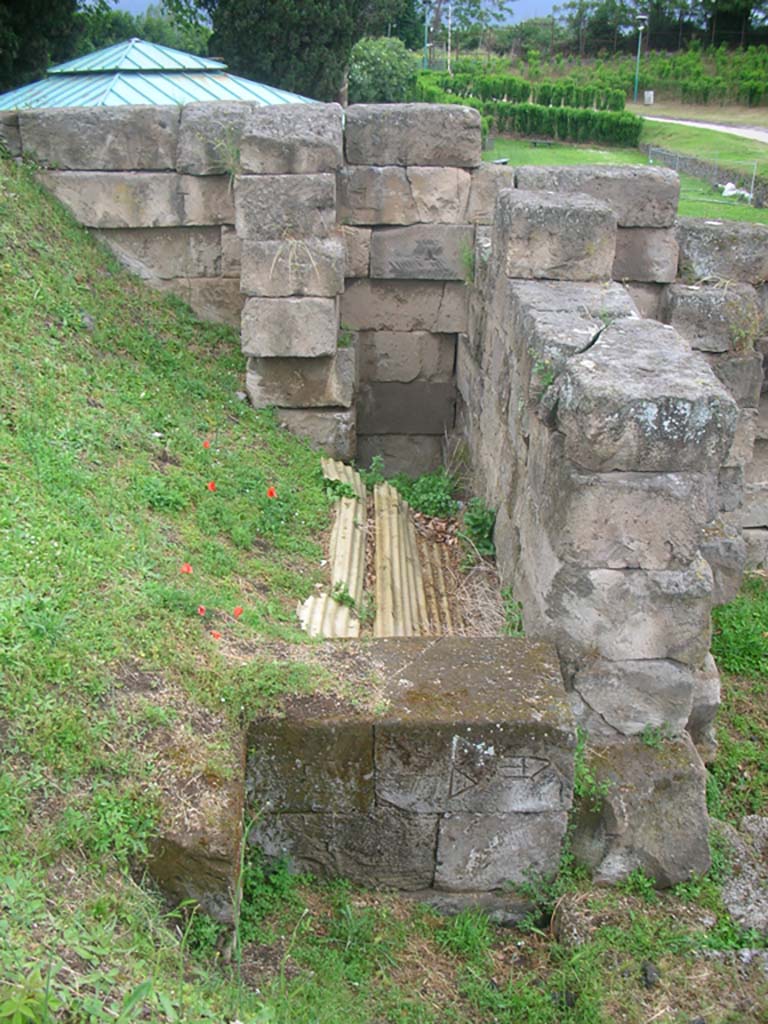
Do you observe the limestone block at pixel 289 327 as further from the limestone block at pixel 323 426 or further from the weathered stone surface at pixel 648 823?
the weathered stone surface at pixel 648 823

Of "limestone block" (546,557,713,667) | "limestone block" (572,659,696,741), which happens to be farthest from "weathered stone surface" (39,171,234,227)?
"limestone block" (572,659,696,741)

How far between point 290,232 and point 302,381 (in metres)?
1.09

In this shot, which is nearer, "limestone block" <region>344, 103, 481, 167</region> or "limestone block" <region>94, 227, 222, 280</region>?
"limestone block" <region>344, 103, 481, 167</region>

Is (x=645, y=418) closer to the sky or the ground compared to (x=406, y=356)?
closer to the sky

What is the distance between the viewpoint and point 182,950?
305 cm

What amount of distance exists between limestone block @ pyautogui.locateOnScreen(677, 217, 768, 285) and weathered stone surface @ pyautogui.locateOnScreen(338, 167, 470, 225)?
70.4 inches

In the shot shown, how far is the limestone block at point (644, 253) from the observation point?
25.2 feet

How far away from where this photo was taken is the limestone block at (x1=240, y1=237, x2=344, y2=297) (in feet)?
23.2

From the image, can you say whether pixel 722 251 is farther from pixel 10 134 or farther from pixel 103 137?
pixel 10 134

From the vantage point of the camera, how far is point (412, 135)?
307 inches

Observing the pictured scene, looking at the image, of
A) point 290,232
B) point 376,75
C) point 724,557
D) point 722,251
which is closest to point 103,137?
point 290,232

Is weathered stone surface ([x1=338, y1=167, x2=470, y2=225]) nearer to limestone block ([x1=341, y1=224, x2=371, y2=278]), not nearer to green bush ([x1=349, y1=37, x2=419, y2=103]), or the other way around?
limestone block ([x1=341, y1=224, x2=371, y2=278])

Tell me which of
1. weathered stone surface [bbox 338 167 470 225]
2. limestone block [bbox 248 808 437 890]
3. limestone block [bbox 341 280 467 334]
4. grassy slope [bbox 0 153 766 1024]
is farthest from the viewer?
limestone block [bbox 341 280 467 334]

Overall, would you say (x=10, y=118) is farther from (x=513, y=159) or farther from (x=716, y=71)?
(x=716, y=71)
